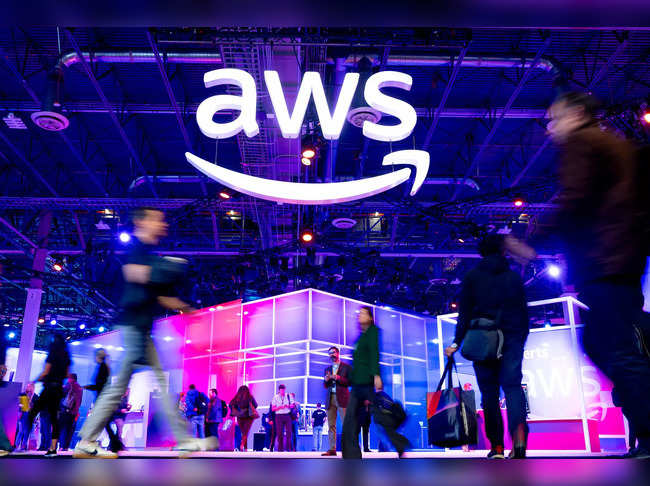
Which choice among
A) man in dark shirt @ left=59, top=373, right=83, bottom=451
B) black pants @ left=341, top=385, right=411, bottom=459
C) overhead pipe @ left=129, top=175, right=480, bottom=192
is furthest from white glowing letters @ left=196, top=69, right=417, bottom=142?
overhead pipe @ left=129, top=175, right=480, bottom=192

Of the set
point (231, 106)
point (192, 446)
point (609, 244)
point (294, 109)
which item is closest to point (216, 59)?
point (231, 106)

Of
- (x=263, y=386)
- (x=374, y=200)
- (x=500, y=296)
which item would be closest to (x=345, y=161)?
(x=374, y=200)

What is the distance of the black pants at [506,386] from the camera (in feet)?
11.6

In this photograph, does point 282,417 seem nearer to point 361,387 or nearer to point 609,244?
point 361,387

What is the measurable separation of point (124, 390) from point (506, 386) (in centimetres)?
266

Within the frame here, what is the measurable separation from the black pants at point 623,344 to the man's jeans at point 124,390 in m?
2.69

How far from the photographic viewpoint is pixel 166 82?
9789mm

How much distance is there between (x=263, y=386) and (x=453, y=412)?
1675cm

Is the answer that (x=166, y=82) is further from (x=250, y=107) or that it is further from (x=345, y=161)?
(x=345, y=161)

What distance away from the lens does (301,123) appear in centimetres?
688

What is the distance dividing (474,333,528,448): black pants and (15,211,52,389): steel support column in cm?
1418

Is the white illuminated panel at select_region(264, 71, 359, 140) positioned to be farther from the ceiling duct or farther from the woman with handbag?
the woman with handbag

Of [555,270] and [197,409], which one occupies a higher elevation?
[555,270]

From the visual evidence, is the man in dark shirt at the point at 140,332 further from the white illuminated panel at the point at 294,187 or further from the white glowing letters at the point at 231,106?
the white glowing letters at the point at 231,106
